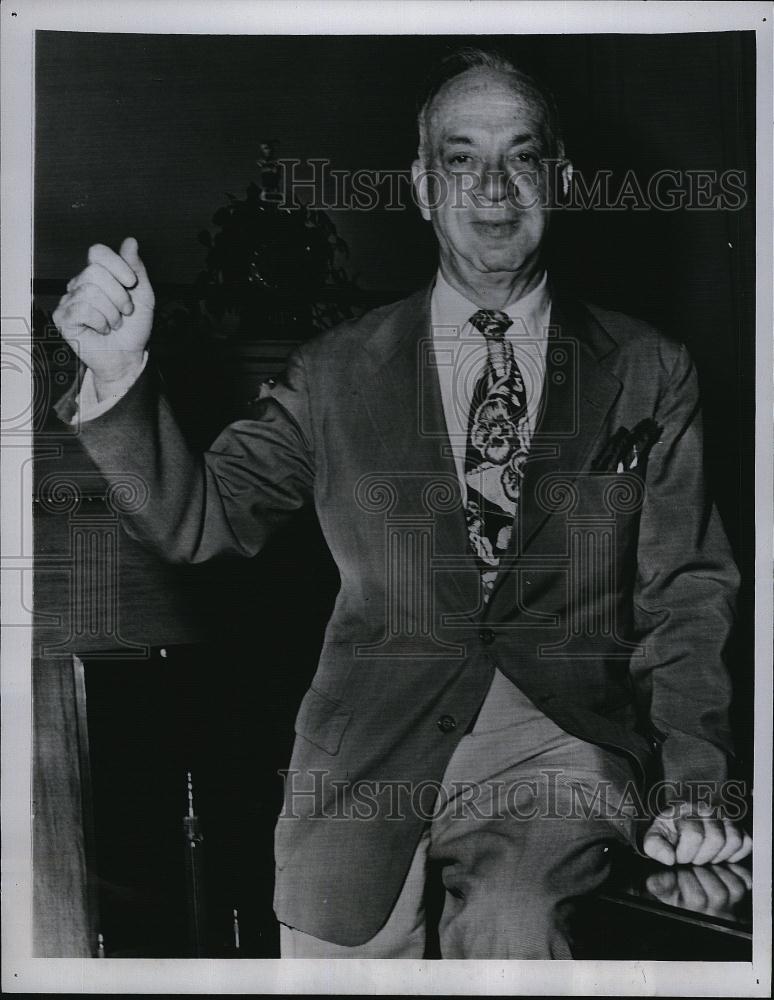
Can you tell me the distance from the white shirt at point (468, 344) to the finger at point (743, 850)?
1.10 m

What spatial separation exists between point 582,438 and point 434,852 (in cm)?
102

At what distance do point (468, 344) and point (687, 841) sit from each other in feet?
4.17

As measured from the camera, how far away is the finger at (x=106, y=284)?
7.04ft

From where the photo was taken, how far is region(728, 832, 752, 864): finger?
7.09 feet

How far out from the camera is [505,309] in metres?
2.15

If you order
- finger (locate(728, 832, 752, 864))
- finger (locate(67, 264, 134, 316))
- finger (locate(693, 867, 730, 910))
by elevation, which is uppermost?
finger (locate(67, 264, 134, 316))

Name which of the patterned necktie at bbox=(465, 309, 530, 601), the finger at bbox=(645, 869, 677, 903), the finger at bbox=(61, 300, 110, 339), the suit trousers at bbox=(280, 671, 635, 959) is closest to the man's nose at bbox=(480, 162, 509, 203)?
the patterned necktie at bbox=(465, 309, 530, 601)

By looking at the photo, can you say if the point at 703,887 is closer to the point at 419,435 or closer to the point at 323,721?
the point at 323,721

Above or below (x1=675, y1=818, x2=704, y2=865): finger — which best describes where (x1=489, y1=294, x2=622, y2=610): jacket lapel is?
above

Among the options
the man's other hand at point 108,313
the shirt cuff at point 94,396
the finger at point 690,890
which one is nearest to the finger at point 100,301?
the man's other hand at point 108,313

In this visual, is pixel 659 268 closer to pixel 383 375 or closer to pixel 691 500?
Result: pixel 691 500

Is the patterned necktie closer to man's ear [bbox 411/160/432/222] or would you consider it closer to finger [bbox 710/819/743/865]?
man's ear [bbox 411/160/432/222]
